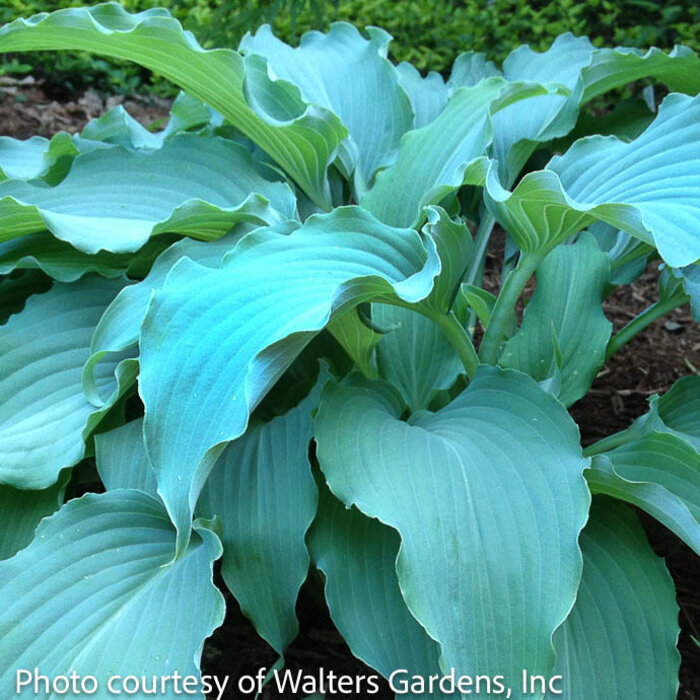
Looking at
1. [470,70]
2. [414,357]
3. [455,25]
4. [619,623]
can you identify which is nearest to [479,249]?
[414,357]

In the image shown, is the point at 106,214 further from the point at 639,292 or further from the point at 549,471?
the point at 639,292

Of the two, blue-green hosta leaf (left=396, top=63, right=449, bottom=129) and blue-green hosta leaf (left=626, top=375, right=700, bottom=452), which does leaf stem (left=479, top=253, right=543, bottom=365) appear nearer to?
blue-green hosta leaf (left=626, top=375, right=700, bottom=452)

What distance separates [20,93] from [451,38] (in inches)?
86.7

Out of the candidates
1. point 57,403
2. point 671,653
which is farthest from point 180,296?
point 671,653

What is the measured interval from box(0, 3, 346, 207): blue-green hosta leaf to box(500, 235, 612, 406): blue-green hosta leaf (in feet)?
1.99

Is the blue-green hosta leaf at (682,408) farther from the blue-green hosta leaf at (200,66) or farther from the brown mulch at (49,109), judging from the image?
the brown mulch at (49,109)

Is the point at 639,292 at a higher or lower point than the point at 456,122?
lower

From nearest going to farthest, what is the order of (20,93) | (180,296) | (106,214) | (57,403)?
(180,296), (57,403), (106,214), (20,93)

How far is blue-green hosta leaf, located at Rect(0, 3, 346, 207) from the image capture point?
171 cm

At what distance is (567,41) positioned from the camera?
251cm

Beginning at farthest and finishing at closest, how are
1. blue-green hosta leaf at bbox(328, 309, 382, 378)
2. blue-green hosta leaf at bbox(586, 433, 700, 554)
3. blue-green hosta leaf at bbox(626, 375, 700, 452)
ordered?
blue-green hosta leaf at bbox(626, 375, 700, 452) → blue-green hosta leaf at bbox(328, 309, 382, 378) → blue-green hosta leaf at bbox(586, 433, 700, 554)

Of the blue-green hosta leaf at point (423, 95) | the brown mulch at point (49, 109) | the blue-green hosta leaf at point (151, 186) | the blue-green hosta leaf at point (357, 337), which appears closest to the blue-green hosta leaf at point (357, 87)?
the blue-green hosta leaf at point (423, 95)

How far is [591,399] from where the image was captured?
2438 mm

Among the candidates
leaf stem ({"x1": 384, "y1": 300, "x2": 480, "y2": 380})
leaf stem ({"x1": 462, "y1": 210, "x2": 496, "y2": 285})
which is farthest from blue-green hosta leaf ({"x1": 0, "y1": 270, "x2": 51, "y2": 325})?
leaf stem ({"x1": 462, "y1": 210, "x2": 496, "y2": 285})
